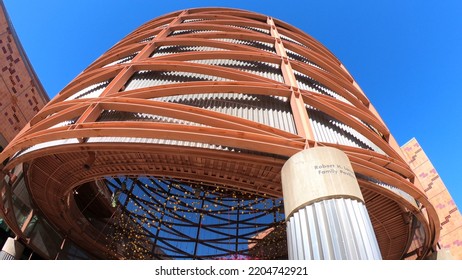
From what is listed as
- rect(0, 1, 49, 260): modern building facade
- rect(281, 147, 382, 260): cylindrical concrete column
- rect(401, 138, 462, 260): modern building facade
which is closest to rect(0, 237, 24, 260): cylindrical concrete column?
rect(0, 1, 49, 260): modern building facade

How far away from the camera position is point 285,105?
32.7 feet

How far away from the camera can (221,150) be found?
7867 millimetres

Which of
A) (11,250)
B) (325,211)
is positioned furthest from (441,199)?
(11,250)

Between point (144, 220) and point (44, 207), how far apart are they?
Answer: 846 centimetres

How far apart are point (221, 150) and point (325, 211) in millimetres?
3450

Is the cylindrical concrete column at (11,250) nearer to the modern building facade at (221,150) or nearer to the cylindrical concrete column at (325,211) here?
the modern building facade at (221,150)

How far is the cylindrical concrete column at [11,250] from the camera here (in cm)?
1180

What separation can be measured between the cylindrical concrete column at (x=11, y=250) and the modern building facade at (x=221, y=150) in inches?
24.8

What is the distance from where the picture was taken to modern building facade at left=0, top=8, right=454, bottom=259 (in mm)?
5707

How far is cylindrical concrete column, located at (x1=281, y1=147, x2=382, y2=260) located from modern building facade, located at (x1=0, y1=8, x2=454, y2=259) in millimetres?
22

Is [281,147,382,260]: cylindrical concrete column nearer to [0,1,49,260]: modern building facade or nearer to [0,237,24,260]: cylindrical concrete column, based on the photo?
[0,237,24,260]: cylindrical concrete column

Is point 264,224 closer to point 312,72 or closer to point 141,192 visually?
point 141,192

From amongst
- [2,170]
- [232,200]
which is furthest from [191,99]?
[232,200]

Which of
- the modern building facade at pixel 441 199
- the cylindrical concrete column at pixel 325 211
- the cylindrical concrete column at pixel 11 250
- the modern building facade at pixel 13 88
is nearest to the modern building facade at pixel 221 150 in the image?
the cylindrical concrete column at pixel 325 211
